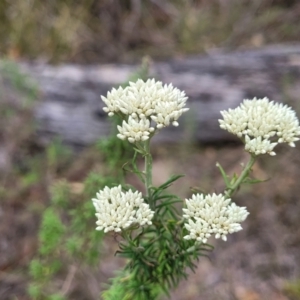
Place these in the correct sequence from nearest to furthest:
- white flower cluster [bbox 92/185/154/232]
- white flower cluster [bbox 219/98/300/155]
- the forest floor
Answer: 1. white flower cluster [bbox 92/185/154/232]
2. white flower cluster [bbox 219/98/300/155]
3. the forest floor

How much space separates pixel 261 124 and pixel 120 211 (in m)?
0.46

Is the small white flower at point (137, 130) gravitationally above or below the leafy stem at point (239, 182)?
above

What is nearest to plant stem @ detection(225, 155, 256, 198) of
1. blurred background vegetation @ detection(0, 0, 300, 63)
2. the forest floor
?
the forest floor

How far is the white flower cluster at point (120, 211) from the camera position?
1.02m

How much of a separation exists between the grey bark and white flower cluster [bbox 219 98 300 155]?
2.24 metres

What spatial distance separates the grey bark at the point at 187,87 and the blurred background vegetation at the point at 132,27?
2.04 ft

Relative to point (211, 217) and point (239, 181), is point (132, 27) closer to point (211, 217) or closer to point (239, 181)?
point (239, 181)

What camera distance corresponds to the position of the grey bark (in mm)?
3439

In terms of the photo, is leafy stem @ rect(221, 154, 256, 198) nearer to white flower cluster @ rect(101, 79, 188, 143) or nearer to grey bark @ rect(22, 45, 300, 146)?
white flower cluster @ rect(101, 79, 188, 143)

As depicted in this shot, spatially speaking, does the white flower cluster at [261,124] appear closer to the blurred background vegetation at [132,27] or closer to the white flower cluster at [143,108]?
the white flower cluster at [143,108]

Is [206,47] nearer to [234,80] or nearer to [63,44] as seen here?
[234,80]

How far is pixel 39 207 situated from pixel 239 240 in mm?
1485

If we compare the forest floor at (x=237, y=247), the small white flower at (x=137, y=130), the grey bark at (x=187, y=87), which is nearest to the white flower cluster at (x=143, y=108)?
the small white flower at (x=137, y=130)

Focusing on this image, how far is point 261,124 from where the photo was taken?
1162 millimetres
